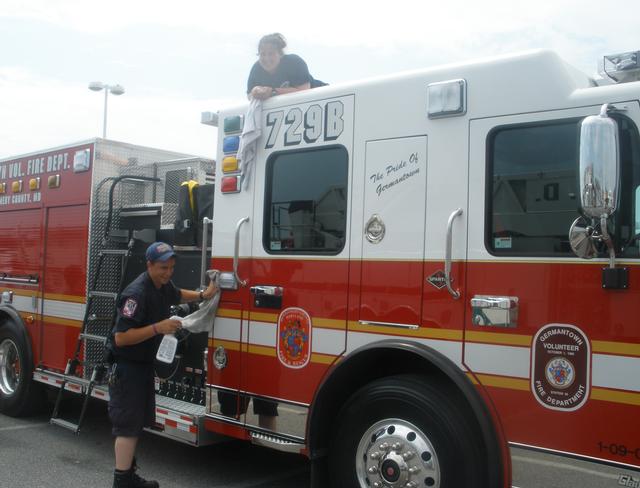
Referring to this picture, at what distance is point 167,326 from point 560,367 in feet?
8.19

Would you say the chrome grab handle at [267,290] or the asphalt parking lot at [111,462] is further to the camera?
the asphalt parking lot at [111,462]

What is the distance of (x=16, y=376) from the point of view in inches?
289

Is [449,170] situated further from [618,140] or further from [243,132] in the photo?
[243,132]

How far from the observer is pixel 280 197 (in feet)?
15.6

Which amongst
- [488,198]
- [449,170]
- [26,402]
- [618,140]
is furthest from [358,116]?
[26,402]

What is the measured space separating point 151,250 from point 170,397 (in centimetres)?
156

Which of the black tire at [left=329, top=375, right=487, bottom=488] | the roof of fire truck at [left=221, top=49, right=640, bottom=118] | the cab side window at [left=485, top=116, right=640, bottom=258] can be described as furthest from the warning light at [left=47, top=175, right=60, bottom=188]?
the cab side window at [left=485, top=116, right=640, bottom=258]

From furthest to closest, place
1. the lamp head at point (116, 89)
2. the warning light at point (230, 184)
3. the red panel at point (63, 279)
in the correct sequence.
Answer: the lamp head at point (116, 89) < the red panel at point (63, 279) < the warning light at point (230, 184)

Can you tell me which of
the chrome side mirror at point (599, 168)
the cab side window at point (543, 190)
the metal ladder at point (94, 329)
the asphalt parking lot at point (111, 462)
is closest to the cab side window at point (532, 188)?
the cab side window at point (543, 190)

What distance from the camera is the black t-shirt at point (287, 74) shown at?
16.4 feet

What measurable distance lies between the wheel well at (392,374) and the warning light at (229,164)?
170cm

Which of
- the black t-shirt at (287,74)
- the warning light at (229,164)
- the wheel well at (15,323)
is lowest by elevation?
the wheel well at (15,323)

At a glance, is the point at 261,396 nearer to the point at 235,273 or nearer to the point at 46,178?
the point at 235,273

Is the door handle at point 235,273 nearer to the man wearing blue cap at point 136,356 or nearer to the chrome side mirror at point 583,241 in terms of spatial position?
the man wearing blue cap at point 136,356
